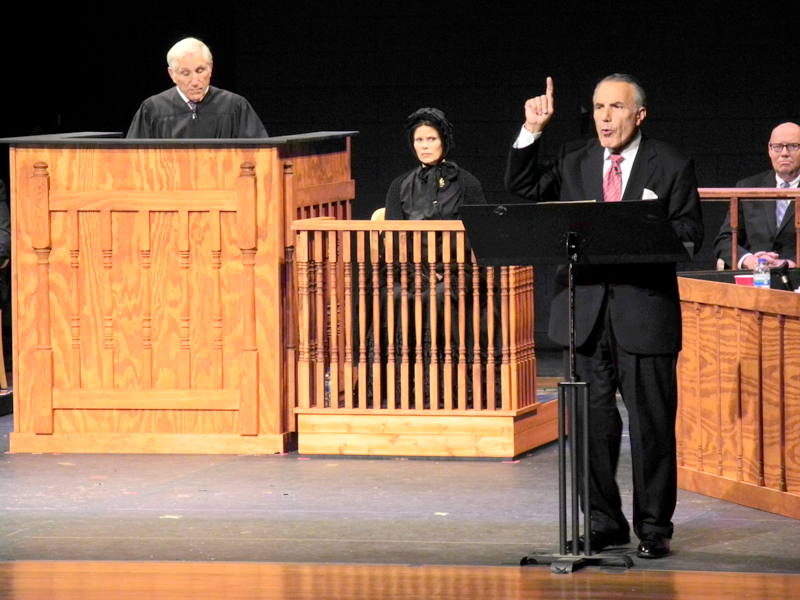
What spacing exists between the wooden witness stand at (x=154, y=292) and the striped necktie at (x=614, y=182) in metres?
1.79

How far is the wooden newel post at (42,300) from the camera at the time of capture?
5926 millimetres

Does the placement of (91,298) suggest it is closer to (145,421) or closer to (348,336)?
(145,421)

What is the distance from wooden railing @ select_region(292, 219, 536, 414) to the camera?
18.8 feet

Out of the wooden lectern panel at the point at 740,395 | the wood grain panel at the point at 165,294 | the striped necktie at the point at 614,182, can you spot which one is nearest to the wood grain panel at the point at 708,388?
the wooden lectern panel at the point at 740,395

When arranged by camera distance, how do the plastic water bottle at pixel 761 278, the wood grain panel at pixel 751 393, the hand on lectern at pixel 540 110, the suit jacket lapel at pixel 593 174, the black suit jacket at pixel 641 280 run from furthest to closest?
1. the plastic water bottle at pixel 761 278
2. the wood grain panel at pixel 751 393
3. the suit jacket lapel at pixel 593 174
4. the black suit jacket at pixel 641 280
5. the hand on lectern at pixel 540 110

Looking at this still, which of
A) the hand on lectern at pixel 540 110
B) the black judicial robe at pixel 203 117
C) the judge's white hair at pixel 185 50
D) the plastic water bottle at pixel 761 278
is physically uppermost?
the judge's white hair at pixel 185 50

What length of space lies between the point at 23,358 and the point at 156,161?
892 millimetres

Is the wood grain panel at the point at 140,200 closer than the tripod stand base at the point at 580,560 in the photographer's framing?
No

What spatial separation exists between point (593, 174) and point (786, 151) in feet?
7.49

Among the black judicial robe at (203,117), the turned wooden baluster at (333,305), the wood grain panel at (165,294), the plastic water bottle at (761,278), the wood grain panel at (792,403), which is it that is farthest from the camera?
the black judicial robe at (203,117)

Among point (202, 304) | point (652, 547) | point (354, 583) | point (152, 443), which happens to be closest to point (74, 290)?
point (202, 304)

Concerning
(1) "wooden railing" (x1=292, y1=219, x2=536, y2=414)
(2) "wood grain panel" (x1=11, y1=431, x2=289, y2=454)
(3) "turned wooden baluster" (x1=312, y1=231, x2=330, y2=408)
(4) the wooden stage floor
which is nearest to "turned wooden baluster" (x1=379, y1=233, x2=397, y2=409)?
(1) "wooden railing" (x1=292, y1=219, x2=536, y2=414)

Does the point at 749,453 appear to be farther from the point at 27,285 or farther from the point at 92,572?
the point at 27,285

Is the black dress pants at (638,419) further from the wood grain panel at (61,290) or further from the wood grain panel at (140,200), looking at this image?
the wood grain panel at (61,290)
